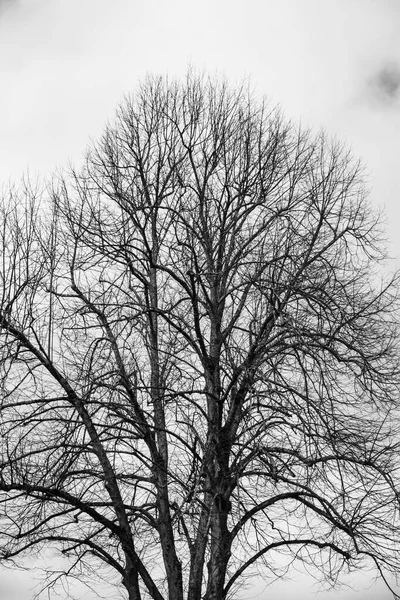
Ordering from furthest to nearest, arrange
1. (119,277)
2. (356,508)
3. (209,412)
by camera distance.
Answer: (119,277), (209,412), (356,508)

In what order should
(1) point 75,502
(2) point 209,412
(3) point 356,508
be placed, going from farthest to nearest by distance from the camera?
(2) point 209,412 < (1) point 75,502 < (3) point 356,508

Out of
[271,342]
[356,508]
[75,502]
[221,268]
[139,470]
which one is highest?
[221,268]

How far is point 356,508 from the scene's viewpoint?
10312mm

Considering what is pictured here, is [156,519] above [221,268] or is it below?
below

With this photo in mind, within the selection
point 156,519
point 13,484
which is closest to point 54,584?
point 156,519

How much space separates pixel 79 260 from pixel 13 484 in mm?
4128

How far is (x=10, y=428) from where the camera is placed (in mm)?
10891

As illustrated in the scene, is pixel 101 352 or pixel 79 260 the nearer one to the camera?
pixel 101 352

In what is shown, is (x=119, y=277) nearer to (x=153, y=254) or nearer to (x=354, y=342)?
(x=153, y=254)

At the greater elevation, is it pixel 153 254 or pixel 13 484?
pixel 153 254

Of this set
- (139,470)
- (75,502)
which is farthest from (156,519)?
(75,502)

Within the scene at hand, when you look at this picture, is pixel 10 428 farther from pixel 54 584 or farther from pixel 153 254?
pixel 153 254

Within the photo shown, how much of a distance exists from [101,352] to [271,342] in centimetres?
265

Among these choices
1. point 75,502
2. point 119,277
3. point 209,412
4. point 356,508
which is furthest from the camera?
point 119,277
